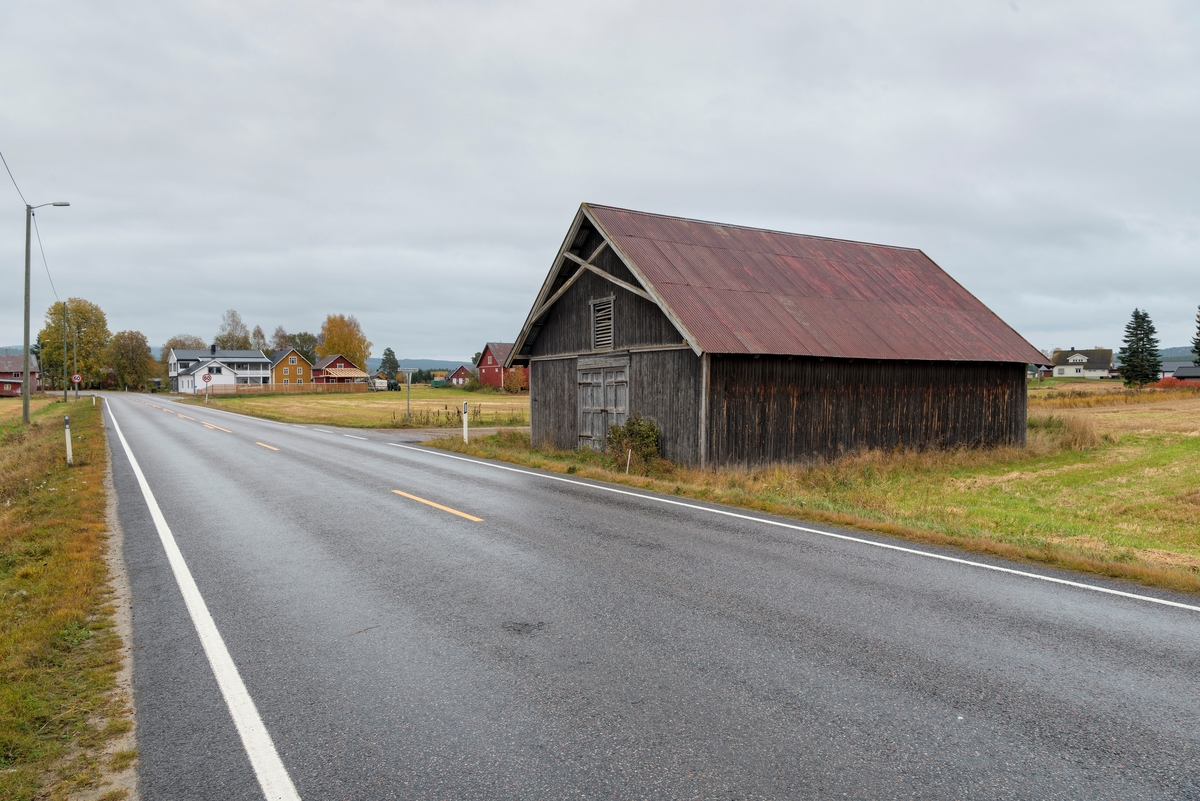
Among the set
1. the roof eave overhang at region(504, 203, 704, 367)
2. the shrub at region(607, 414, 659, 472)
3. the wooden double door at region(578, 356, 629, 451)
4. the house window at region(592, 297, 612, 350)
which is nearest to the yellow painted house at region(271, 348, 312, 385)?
the roof eave overhang at region(504, 203, 704, 367)

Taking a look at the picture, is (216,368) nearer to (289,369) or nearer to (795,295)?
(289,369)

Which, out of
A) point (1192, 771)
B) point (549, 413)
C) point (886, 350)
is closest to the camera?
point (1192, 771)

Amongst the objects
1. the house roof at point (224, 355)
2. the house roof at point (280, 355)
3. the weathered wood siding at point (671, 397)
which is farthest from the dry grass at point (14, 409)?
the house roof at point (280, 355)

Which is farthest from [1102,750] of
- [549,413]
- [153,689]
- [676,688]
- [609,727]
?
[549,413]

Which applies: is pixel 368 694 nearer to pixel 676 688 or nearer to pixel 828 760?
pixel 676 688

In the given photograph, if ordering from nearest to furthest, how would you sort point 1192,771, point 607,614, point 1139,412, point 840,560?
point 1192,771 < point 607,614 < point 840,560 < point 1139,412

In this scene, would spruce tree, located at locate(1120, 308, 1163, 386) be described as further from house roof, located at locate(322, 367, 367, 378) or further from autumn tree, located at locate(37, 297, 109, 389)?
autumn tree, located at locate(37, 297, 109, 389)

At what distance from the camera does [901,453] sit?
19.1 m

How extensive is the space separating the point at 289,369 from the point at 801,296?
108m

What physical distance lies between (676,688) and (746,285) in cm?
1589

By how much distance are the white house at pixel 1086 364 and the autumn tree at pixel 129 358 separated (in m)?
160

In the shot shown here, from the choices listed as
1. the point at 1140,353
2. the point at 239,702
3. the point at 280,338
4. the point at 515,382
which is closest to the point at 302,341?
the point at 280,338

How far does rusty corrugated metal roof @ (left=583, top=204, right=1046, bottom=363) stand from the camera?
17.5 m

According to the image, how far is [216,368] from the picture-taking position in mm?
107312
